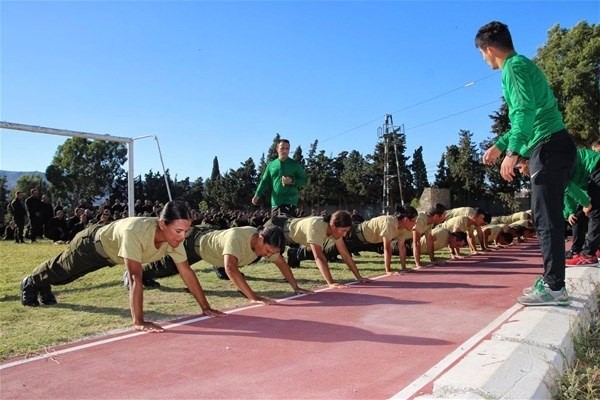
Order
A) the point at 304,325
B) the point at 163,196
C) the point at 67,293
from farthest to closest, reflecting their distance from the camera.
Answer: the point at 163,196, the point at 67,293, the point at 304,325

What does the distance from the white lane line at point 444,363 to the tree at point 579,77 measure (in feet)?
77.1

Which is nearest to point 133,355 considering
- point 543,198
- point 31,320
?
point 31,320

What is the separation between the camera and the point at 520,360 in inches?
94.9

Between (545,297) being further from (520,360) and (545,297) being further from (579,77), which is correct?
(579,77)

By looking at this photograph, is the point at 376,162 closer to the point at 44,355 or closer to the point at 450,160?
the point at 450,160

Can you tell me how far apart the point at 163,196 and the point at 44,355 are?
4771 centimetres

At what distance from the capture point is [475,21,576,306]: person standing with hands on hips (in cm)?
335

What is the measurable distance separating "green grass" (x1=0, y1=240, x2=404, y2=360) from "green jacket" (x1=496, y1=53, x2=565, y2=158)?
3.24 m

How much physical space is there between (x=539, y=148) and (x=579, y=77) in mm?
24826

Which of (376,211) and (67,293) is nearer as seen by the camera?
(67,293)

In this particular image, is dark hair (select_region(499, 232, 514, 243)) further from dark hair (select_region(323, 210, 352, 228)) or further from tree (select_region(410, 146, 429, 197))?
tree (select_region(410, 146, 429, 197))

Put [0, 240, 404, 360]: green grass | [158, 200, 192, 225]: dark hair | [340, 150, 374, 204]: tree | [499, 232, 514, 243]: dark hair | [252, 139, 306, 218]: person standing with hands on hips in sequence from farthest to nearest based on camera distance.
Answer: [340, 150, 374, 204]: tree
[499, 232, 514, 243]: dark hair
[252, 139, 306, 218]: person standing with hands on hips
[158, 200, 192, 225]: dark hair
[0, 240, 404, 360]: green grass

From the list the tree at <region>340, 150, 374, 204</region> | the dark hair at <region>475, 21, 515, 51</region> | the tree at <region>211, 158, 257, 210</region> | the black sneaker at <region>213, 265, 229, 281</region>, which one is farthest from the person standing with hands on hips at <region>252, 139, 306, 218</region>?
the tree at <region>211, 158, 257, 210</region>

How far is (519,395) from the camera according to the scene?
2.08 meters
